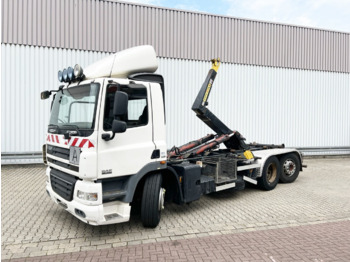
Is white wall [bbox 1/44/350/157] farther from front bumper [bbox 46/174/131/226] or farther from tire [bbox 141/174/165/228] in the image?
front bumper [bbox 46/174/131/226]

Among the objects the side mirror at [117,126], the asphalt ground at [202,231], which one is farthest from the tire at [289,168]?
the side mirror at [117,126]

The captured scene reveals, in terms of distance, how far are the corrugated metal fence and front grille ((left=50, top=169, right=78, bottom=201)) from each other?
7.21 m

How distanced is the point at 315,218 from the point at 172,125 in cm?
713

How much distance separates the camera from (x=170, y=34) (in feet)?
37.2

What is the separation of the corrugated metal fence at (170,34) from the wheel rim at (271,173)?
236 inches

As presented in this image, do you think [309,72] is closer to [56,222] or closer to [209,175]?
[209,175]

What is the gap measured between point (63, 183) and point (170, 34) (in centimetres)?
865

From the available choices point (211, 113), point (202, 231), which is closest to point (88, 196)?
point (202, 231)

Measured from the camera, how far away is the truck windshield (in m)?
4.11

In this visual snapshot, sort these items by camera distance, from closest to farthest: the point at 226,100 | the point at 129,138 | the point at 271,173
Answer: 1. the point at 129,138
2. the point at 271,173
3. the point at 226,100

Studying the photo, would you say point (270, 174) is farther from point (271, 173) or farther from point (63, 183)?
point (63, 183)

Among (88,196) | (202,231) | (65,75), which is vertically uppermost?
(65,75)

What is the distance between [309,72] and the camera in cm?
1319

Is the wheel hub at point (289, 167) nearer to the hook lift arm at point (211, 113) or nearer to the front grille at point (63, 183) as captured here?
the hook lift arm at point (211, 113)
